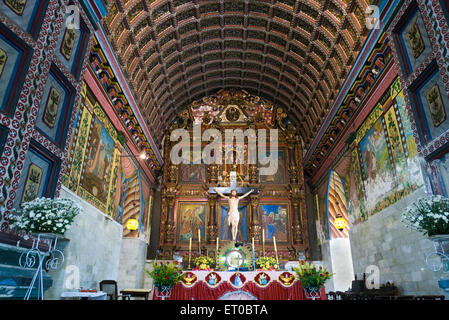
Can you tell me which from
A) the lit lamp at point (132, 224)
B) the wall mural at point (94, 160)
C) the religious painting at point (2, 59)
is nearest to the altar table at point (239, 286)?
the wall mural at point (94, 160)

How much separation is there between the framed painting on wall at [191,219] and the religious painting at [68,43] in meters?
11.7

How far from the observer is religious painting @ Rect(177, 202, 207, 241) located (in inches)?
680

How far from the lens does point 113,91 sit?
11.2 meters

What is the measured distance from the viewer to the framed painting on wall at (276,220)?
683 inches

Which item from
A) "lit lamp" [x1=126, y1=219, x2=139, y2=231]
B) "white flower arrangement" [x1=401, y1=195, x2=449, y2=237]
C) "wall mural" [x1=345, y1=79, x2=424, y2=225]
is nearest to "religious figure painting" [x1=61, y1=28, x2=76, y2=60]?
"white flower arrangement" [x1=401, y1=195, x2=449, y2=237]

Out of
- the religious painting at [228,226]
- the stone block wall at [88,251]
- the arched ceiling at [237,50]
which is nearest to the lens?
the stone block wall at [88,251]

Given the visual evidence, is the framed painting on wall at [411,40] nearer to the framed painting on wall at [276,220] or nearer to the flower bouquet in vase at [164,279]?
the flower bouquet in vase at [164,279]

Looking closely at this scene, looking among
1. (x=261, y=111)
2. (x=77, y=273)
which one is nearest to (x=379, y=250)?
(x=77, y=273)

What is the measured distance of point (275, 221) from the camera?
17.7m

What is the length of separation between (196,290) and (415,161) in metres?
7.26

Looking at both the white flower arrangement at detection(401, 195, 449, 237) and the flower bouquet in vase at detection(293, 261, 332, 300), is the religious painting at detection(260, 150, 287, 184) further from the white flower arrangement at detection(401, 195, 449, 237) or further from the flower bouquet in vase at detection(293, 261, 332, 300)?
the white flower arrangement at detection(401, 195, 449, 237)

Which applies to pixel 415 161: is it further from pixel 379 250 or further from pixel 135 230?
pixel 135 230

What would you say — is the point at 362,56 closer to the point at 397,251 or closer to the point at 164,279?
the point at 397,251

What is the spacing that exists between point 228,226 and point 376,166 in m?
9.02
